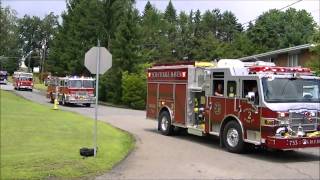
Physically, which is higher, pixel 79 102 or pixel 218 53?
pixel 218 53

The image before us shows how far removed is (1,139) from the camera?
50.8 ft

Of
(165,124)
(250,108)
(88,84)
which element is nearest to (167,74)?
(165,124)

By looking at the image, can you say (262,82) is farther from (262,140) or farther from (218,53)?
(218,53)

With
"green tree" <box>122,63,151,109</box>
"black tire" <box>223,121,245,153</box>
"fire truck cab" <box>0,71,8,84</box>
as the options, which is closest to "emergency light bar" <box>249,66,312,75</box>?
"black tire" <box>223,121,245,153</box>

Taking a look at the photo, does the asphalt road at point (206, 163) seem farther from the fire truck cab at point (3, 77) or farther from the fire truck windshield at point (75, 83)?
the fire truck cab at point (3, 77)

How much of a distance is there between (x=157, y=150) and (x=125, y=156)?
1.93 m

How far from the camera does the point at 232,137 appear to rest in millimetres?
16328

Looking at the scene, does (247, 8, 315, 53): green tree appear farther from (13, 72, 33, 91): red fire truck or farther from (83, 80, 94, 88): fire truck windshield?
(83, 80, 94, 88): fire truck windshield

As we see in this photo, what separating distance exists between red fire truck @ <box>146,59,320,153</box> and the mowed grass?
2785 millimetres

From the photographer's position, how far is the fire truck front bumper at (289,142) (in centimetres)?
1443

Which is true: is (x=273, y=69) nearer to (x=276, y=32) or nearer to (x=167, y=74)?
(x=167, y=74)

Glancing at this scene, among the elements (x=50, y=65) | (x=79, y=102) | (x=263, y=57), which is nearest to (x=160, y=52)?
(x=50, y=65)

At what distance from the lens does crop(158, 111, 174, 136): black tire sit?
68.4 feet

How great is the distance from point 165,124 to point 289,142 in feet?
24.6
